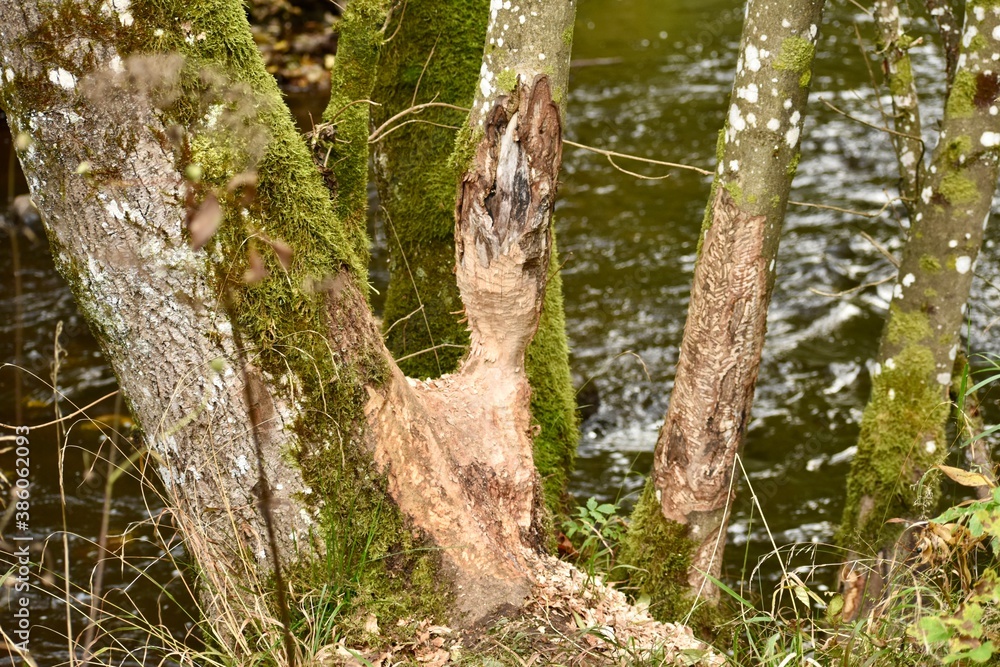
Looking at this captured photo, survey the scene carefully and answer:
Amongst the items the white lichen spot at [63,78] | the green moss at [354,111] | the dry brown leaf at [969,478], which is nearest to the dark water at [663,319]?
the dry brown leaf at [969,478]

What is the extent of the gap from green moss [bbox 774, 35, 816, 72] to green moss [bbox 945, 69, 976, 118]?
3.16ft

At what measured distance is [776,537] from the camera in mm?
4719

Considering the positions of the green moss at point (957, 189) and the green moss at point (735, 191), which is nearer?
the green moss at point (735, 191)

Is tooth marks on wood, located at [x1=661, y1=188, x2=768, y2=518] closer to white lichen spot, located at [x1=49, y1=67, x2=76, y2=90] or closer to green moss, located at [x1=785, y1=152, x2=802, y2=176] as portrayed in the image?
green moss, located at [x1=785, y1=152, x2=802, y2=176]

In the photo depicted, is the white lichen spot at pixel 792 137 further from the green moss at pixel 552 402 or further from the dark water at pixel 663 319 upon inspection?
the green moss at pixel 552 402

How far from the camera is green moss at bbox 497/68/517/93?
273cm

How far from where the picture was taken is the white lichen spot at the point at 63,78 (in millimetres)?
2102

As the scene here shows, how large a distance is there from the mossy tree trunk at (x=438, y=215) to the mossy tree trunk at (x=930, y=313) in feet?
4.46

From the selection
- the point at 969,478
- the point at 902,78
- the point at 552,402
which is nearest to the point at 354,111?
the point at 552,402

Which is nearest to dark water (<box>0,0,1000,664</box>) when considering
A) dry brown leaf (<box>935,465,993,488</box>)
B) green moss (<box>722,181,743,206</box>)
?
dry brown leaf (<box>935,465,993,488</box>)

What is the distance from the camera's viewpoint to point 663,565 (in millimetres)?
3314

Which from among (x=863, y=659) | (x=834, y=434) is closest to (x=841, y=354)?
(x=834, y=434)

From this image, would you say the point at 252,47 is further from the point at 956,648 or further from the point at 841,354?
the point at 841,354

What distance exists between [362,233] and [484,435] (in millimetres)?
847
